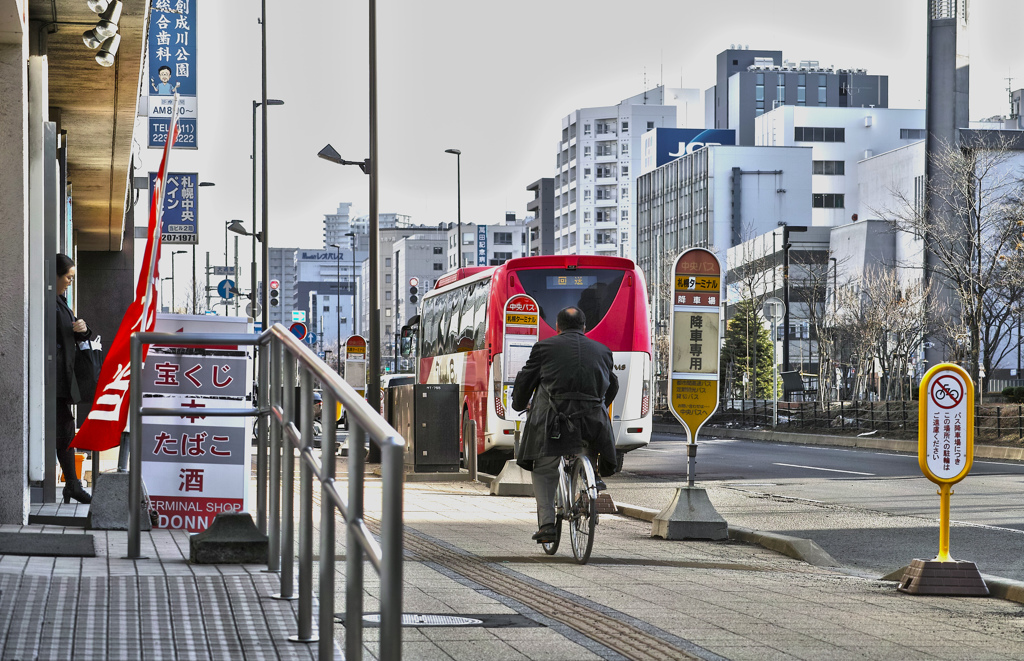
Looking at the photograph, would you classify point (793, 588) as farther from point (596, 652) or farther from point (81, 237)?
point (81, 237)

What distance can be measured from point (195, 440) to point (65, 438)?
126 inches

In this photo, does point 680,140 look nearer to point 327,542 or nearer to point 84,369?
point 84,369

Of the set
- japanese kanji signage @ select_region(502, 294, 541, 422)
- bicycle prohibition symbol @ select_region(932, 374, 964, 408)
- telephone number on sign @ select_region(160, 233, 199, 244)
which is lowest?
bicycle prohibition symbol @ select_region(932, 374, 964, 408)

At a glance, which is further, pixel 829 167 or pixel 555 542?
pixel 829 167

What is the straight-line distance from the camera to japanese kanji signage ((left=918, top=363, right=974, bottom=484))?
29.2 feet

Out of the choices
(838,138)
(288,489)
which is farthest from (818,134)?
(288,489)

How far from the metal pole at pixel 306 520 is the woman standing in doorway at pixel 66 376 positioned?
20.0 feet

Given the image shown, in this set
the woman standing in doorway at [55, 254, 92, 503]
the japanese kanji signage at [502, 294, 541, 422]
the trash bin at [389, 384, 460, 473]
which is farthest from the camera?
the trash bin at [389, 384, 460, 473]

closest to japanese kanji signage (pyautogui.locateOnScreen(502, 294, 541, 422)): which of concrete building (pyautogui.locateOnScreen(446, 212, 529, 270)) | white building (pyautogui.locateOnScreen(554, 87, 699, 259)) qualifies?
white building (pyautogui.locateOnScreen(554, 87, 699, 259))

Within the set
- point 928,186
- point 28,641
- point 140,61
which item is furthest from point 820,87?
point 28,641

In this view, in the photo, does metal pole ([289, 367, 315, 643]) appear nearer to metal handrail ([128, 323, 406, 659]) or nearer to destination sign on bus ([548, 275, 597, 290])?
metal handrail ([128, 323, 406, 659])

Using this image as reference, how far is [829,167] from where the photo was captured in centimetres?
12075

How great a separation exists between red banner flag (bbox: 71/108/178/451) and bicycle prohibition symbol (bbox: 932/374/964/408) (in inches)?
211

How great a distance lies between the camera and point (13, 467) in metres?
9.06
